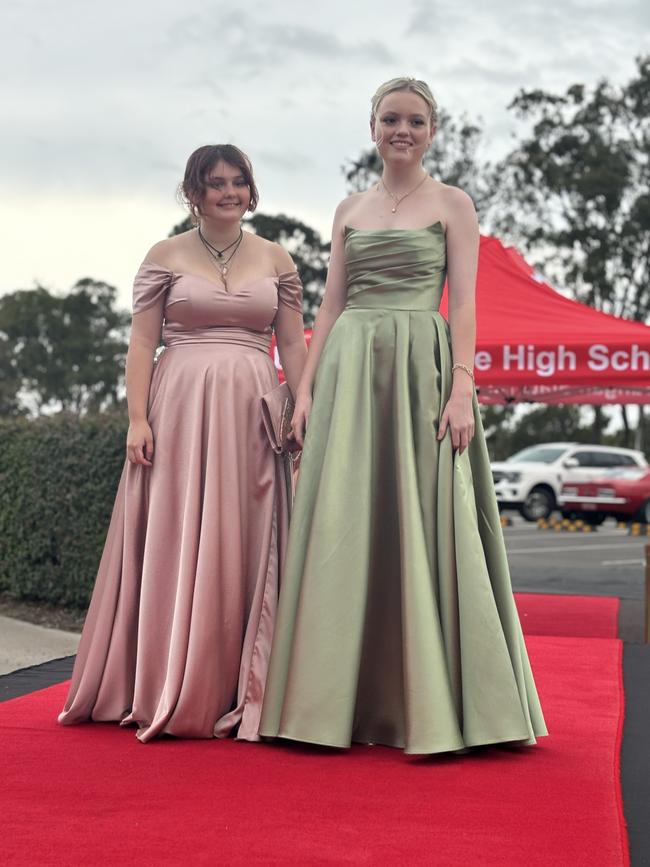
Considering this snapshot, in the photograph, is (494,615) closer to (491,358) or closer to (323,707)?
(323,707)

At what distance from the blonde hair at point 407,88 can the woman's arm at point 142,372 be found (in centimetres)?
105

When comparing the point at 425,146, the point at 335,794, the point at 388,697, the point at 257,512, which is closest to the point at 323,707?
the point at 388,697

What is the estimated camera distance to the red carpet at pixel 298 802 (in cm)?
288

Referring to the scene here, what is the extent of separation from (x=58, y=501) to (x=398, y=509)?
528cm

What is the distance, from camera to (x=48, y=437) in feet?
29.9

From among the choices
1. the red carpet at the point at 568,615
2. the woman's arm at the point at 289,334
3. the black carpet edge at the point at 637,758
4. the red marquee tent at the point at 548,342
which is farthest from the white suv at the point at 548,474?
the woman's arm at the point at 289,334

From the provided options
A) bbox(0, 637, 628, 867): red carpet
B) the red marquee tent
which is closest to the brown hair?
bbox(0, 637, 628, 867): red carpet

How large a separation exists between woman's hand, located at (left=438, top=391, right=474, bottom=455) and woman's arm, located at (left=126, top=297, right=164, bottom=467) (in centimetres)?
110

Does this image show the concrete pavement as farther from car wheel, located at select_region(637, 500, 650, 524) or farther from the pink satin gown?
car wheel, located at select_region(637, 500, 650, 524)

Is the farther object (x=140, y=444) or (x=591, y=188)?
(x=591, y=188)

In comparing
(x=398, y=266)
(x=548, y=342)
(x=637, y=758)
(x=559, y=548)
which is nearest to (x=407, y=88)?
(x=398, y=266)

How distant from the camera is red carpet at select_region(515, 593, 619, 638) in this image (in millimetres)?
8266

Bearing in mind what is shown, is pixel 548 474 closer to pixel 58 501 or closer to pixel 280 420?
pixel 58 501

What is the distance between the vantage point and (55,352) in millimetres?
48250
